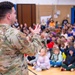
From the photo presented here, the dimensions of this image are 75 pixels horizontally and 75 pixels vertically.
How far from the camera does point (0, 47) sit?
1.53m

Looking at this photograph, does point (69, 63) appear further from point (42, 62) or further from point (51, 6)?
point (51, 6)

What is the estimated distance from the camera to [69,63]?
217 inches

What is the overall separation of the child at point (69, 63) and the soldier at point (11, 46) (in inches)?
157

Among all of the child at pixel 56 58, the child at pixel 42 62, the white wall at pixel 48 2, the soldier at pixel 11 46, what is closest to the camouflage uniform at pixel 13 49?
the soldier at pixel 11 46

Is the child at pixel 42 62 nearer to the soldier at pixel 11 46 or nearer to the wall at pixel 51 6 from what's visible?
the soldier at pixel 11 46

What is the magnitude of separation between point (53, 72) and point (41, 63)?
→ 51 cm

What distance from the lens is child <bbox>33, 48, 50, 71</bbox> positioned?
5543 millimetres

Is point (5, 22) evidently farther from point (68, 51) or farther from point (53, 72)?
point (68, 51)

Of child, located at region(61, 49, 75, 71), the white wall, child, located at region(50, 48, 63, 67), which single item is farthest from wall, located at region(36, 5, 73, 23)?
child, located at region(61, 49, 75, 71)

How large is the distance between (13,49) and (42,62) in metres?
4.17

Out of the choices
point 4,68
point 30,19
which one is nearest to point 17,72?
point 4,68

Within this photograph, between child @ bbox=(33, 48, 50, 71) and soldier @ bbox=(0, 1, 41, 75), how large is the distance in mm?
3988

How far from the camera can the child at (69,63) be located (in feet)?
17.8

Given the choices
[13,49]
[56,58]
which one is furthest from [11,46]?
[56,58]
